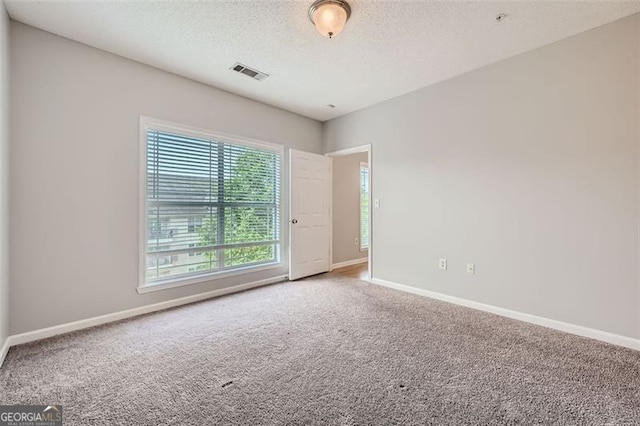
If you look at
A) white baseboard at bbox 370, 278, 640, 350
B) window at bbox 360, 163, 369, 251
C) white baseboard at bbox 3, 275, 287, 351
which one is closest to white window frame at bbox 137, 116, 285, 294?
white baseboard at bbox 3, 275, 287, 351

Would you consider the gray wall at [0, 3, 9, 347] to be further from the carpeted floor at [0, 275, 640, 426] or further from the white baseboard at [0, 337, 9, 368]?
the carpeted floor at [0, 275, 640, 426]

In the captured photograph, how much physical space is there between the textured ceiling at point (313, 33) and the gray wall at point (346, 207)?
2298mm

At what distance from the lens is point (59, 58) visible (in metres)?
2.49

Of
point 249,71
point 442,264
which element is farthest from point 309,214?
point 249,71

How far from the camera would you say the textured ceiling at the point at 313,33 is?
84.2 inches

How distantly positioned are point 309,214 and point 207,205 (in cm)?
164

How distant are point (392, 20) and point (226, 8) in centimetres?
133

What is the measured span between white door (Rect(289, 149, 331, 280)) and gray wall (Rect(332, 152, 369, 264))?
0.49 metres

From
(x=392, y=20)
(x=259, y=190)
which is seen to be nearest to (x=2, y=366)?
(x=259, y=190)

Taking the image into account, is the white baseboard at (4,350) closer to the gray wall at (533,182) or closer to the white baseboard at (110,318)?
the white baseboard at (110,318)

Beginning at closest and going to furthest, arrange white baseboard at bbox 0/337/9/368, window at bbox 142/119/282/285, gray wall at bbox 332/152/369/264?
white baseboard at bbox 0/337/9/368, window at bbox 142/119/282/285, gray wall at bbox 332/152/369/264

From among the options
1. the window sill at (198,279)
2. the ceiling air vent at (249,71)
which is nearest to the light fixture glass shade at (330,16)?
the ceiling air vent at (249,71)

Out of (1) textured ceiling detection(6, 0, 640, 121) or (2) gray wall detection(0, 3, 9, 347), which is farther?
(1) textured ceiling detection(6, 0, 640, 121)

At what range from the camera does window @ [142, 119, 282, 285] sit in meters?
3.10
